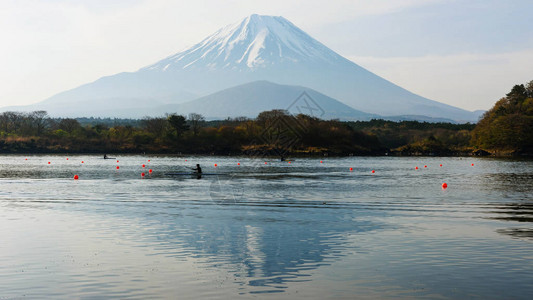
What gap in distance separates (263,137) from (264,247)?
115 metres

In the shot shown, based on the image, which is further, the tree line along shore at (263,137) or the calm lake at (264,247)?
the tree line along shore at (263,137)

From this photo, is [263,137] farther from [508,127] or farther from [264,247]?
[264,247]

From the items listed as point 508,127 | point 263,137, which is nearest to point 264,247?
point 263,137

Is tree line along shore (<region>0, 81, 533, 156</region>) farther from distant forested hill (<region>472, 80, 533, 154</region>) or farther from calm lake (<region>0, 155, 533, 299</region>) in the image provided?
calm lake (<region>0, 155, 533, 299</region>)

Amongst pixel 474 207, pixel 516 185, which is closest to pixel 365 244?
pixel 474 207

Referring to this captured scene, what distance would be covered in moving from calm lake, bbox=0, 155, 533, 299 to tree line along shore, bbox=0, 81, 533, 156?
305 feet

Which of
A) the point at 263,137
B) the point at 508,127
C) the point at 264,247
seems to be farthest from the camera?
the point at 263,137

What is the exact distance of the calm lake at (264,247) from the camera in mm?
13344

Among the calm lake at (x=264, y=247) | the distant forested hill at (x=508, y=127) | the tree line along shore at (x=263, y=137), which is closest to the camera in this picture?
the calm lake at (x=264, y=247)

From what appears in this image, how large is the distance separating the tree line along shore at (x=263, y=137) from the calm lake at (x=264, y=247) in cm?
9287

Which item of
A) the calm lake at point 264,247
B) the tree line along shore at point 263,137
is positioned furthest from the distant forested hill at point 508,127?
the calm lake at point 264,247

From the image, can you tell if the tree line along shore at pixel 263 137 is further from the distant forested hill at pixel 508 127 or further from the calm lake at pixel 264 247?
the calm lake at pixel 264 247

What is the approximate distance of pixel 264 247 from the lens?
1836 cm

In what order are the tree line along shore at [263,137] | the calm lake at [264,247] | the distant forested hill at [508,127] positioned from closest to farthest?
the calm lake at [264,247] → the distant forested hill at [508,127] → the tree line along shore at [263,137]
